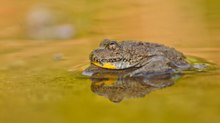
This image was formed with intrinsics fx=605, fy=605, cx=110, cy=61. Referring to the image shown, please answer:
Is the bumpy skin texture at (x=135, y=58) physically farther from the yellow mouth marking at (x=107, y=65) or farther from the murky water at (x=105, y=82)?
the murky water at (x=105, y=82)

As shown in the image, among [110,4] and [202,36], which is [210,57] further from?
[110,4]

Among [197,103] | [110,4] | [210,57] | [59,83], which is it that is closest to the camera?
[197,103]

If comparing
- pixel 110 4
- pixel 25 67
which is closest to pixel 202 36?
pixel 25 67

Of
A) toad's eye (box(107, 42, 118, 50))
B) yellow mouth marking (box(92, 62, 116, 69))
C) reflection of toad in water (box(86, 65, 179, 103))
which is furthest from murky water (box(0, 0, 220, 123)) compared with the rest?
toad's eye (box(107, 42, 118, 50))

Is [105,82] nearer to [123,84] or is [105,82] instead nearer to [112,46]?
[123,84]

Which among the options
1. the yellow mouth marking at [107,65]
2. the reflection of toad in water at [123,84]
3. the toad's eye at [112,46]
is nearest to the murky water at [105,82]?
the reflection of toad in water at [123,84]

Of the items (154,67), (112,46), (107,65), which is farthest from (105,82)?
(154,67)
